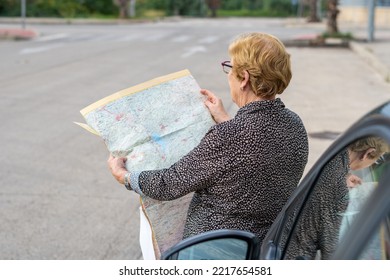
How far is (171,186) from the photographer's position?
3145mm

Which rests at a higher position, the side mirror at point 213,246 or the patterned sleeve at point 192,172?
the patterned sleeve at point 192,172

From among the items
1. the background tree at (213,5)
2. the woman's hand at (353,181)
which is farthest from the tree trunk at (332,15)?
the background tree at (213,5)

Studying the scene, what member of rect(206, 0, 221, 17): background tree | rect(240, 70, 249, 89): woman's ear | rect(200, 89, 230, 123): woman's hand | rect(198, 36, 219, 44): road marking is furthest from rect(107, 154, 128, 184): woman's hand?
rect(206, 0, 221, 17): background tree

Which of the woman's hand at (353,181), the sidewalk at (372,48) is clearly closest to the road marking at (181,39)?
the sidewalk at (372,48)

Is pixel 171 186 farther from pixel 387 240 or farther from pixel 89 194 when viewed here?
pixel 89 194

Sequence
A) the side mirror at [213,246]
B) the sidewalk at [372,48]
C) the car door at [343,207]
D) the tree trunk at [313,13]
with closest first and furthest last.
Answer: the car door at [343,207]
the side mirror at [213,246]
the sidewalk at [372,48]
the tree trunk at [313,13]

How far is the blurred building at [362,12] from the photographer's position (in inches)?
1975

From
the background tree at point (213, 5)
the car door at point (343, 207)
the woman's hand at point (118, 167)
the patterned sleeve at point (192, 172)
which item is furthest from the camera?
the background tree at point (213, 5)

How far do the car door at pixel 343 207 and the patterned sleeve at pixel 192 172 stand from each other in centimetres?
32

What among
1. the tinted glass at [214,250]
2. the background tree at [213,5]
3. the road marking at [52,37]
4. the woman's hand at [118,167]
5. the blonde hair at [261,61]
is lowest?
the background tree at [213,5]

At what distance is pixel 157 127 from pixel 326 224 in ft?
2.96

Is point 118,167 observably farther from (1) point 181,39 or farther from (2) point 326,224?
(1) point 181,39

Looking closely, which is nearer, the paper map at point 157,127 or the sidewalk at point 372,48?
the paper map at point 157,127

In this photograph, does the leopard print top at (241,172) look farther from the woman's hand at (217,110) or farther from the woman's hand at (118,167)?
the woman's hand at (217,110)
